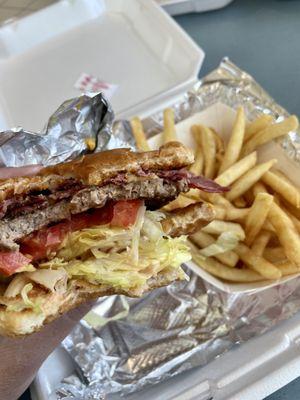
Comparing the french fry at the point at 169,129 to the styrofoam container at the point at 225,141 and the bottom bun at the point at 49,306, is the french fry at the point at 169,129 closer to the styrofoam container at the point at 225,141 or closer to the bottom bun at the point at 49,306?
the styrofoam container at the point at 225,141

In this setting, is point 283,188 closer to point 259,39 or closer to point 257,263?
point 257,263

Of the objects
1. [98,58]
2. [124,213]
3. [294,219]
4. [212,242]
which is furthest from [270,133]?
[98,58]

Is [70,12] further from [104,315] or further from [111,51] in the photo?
[104,315]

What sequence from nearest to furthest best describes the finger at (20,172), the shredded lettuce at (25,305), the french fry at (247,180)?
the shredded lettuce at (25,305) → the finger at (20,172) → the french fry at (247,180)

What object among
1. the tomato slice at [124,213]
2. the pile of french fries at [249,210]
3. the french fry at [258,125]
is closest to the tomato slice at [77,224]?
the tomato slice at [124,213]

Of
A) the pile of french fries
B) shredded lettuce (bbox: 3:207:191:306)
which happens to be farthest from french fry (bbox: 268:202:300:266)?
shredded lettuce (bbox: 3:207:191:306)

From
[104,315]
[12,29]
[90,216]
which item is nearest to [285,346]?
[104,315]

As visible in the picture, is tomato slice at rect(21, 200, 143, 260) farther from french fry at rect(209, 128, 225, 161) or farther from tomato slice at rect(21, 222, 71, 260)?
french fry at rect(209, 128, 225, 161)
